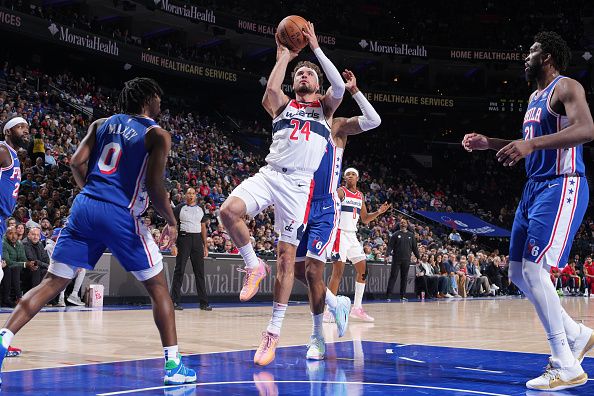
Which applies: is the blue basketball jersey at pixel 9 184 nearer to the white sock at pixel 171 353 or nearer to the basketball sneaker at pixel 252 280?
the basketball sneaker at pixel 252 280

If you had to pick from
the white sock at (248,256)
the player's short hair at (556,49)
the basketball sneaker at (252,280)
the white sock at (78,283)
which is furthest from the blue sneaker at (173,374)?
the white sock at (78,283)

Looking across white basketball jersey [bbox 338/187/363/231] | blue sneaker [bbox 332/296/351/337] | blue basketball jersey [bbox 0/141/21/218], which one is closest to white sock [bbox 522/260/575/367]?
blue sneaker [bbox 332/296/351/337]

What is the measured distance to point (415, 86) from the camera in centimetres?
3781

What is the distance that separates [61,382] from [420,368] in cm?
266

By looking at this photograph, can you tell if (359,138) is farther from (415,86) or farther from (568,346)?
(568,346)

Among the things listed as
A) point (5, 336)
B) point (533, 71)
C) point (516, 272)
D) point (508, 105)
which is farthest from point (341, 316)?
point (508, 105)

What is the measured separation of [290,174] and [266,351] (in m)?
1.46

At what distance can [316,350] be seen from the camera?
19.7 feet

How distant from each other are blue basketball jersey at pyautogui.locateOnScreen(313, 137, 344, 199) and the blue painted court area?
145cm

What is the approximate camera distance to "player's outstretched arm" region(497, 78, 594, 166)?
4.48 meters

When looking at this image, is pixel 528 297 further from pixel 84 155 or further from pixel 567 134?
pixel 84 155

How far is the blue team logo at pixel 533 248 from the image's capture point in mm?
4852

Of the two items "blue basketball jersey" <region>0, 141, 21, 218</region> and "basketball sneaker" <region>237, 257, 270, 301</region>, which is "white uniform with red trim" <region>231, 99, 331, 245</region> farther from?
"blue basketball jersey" <region>0, 141, 21, 218</region>

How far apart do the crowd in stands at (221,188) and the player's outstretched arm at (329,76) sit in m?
3.42
